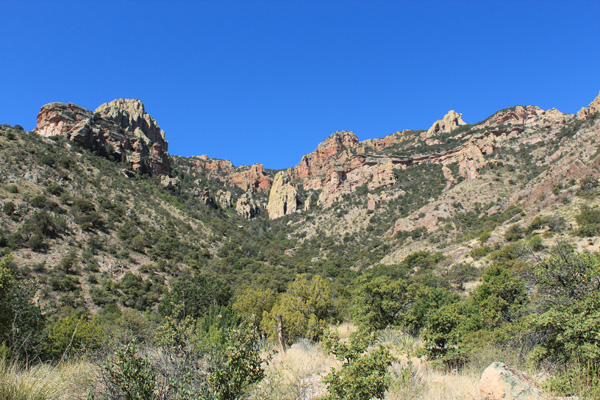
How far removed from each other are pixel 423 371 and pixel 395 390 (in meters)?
3.20

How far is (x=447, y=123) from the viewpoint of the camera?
103m

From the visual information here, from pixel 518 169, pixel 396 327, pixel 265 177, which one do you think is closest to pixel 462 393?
pixel 396 327

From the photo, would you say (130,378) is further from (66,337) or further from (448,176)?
(448,176)

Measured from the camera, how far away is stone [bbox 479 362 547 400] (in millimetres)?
4348

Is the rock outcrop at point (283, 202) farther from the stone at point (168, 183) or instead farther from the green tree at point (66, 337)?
the green tree at point (66, 337)

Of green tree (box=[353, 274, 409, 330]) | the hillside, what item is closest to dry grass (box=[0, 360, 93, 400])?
the hillside

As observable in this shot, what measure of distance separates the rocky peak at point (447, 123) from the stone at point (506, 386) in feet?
352

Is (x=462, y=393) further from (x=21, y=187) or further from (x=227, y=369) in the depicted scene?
(x=21, y=187)

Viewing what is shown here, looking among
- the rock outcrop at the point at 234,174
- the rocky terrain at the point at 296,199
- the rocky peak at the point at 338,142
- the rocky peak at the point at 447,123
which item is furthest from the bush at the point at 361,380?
the rocky peak at the point at 338,142

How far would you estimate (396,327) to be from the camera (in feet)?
52.3

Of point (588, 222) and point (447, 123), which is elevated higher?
point (447, 123)

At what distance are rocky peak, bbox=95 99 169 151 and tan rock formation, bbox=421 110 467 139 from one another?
8258 cm

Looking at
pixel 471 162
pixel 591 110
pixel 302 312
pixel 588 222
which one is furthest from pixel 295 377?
pixel 591 110

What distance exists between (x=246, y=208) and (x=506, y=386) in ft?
309
